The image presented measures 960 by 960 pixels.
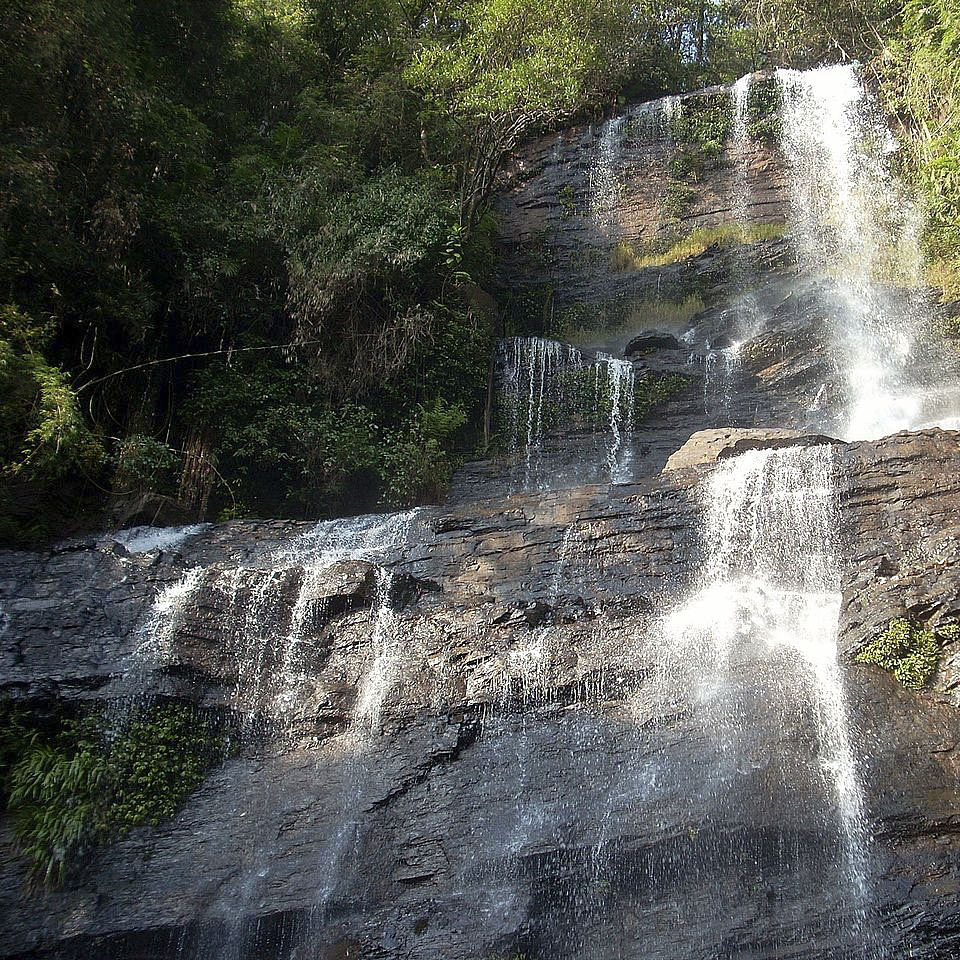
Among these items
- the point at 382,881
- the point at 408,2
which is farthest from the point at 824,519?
the point at 408,2

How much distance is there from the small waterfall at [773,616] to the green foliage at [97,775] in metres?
5.42

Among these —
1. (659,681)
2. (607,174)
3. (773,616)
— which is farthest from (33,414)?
(607,174)

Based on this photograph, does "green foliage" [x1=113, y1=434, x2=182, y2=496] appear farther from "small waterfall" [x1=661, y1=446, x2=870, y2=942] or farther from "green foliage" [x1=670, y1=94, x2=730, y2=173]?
"green foliage" [x1=670, y1=94, x2=730, y2=173]

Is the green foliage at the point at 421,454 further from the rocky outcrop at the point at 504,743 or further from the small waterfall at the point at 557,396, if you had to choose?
the rocky outcrop at the point at 504,743

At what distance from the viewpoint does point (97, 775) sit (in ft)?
28.4

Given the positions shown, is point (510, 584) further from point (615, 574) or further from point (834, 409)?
point (834, 409)

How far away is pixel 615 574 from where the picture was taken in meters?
10.2

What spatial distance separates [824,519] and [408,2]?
55.2 ft

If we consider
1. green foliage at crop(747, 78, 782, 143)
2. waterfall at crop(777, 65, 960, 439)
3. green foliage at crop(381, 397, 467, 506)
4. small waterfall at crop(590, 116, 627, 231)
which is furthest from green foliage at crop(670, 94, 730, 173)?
green foliage at crop(381, 397, 467, 506)

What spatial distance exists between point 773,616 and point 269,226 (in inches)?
396

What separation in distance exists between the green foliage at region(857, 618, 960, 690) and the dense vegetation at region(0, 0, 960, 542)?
7182mm

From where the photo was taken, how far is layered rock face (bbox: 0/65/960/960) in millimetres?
7488

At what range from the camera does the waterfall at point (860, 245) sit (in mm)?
14102

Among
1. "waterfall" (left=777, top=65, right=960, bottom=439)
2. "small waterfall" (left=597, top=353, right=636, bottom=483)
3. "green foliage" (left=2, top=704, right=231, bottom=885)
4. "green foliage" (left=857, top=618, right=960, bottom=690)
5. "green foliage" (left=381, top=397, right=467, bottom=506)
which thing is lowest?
"green foliage" (left=2, top=704, right=231, bottom=885)
